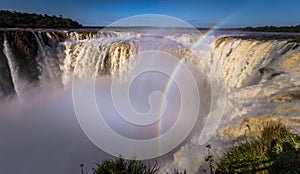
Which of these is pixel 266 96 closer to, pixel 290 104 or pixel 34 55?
pixel 290 104

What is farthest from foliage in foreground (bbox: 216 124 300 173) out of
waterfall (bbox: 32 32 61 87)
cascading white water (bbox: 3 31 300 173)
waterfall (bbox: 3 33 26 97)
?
waterfall (bbox: 32 32 61 87)

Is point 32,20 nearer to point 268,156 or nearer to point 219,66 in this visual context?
point 219,66

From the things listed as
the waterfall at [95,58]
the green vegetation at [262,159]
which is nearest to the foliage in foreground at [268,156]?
the green vegetation at [262,159]

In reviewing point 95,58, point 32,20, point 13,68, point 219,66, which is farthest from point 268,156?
point 32,20

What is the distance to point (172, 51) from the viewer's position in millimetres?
17328

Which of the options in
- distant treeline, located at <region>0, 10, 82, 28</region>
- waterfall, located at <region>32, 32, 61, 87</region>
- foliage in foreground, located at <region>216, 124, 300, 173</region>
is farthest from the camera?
distant treeline, located at <region>0, 10, 82, 28</region>

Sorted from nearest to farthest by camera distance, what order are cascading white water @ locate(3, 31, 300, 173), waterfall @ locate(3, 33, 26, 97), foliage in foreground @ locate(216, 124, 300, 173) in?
1. foliage in foreground @ locate(216, 124, 300, 173)
2. cascading white water @ locate(3, 31, 300, 173)
3. waterfall @ locate(3, 33, 26, 97)

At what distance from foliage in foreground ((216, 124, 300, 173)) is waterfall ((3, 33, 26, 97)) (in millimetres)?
16241

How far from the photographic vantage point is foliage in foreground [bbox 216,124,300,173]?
15.3 ft

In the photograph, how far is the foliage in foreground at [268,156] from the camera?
4652mm

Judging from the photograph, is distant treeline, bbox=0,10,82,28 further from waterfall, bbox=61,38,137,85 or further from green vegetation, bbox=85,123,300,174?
green vegetation, bbox=85,123,300,174

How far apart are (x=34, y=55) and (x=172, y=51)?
9.40 metres

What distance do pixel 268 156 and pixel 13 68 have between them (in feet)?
56.6

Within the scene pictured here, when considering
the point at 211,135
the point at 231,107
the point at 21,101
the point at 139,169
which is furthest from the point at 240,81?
the point at 21,101
